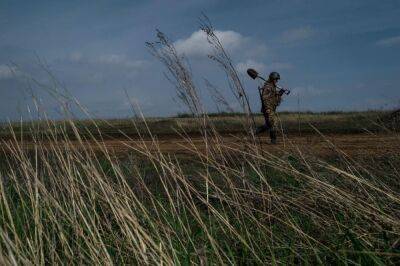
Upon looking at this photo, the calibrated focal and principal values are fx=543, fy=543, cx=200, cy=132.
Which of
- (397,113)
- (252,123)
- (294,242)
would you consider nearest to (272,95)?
(397,113)

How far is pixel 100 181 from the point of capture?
2.89m

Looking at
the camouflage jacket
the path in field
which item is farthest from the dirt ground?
the camouflage jacket

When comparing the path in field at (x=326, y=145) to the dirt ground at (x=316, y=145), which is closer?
the dirt ground at (x=316, y=145)

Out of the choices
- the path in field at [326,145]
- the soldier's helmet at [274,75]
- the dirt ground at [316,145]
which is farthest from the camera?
the soldier's helmet at [274,75]

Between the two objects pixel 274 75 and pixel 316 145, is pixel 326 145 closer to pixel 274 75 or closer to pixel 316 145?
pixel 316 145

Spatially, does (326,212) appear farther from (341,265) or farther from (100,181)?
(100,181)

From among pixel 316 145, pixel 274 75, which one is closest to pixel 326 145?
pixel 316 145

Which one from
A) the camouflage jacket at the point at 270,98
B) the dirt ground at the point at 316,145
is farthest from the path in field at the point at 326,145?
the camouflage jacket at the point at 270,98

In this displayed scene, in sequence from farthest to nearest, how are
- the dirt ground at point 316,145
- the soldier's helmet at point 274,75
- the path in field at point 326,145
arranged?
the soldier's helmet at point 274,75, the path in field at point 326,145, the dirt ground at point 316,145

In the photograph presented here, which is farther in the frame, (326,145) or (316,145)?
(316,145)

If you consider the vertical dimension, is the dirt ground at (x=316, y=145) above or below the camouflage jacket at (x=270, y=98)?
below

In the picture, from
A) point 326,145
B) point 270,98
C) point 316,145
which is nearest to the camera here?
point 326,145

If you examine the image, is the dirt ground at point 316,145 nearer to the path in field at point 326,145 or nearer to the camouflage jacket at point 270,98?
the path in field at point 326,145

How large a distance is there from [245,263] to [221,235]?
0.58 meters
